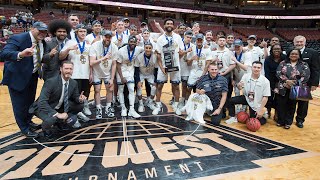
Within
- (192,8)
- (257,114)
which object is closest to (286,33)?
(192,8)

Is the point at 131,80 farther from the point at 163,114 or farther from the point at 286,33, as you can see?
the point at 286,33

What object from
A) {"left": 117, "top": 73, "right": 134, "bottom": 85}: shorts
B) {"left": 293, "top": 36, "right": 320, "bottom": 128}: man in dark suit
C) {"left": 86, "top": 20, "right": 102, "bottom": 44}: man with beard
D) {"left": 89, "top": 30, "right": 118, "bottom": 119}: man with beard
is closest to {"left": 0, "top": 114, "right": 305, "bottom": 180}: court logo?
{"left": 89, "top": 30, "right": 118, "bottom": 119}: man with beard

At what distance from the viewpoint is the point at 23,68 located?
327cm

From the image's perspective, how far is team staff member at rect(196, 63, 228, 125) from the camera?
4.38 m

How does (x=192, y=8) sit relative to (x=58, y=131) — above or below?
above

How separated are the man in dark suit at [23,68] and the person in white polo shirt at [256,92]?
343 cm

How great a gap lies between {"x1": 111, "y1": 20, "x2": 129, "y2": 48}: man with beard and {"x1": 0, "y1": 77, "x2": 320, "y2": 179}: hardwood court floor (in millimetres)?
2516

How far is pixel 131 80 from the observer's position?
4617 mm

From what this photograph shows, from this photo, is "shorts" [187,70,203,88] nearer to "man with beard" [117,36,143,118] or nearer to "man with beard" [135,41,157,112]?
"man with beard" [135,41,157,112]

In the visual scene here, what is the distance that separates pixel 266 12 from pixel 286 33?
15.0ft

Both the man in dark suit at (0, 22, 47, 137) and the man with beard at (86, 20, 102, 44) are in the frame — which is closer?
the man in dark suit at (0, 22, 47, 137)

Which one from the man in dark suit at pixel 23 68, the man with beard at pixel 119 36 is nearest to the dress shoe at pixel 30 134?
the man in dark suit at pixel 23 68

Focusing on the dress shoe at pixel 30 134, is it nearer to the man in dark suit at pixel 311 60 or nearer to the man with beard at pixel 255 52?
the man with beard at pixel 255 52

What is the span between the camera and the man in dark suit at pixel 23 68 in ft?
10.6
